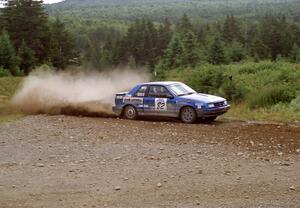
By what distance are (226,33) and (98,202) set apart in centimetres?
9557

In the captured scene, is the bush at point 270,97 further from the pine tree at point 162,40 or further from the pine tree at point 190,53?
the pine tree at point 162,40

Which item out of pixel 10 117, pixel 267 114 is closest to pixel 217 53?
pixel 267 114

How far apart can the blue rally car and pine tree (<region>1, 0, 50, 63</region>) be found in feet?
159

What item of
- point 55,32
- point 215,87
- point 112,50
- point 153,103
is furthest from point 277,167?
point 112,50

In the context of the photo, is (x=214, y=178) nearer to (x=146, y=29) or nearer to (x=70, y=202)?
(x=70, y=202)

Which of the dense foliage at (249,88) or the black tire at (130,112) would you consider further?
the dense foliage at (249,88)

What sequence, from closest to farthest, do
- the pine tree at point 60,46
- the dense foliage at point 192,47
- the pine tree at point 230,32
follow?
the pine tree at point 60,46 → the dense foliage at point 192,47 → the pine tree at point 230,32

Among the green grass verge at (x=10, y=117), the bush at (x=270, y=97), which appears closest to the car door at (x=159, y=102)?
the bush at (x=270, y=97)

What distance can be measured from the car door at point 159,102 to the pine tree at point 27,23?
4891 cm

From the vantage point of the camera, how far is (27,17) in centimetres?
6556

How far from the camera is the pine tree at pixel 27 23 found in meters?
65.3

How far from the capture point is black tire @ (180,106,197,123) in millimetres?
17237

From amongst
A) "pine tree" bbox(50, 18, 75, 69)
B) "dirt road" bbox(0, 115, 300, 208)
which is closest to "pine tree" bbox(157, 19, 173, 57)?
"pine tree" bbox(50, 18, 75, 69)

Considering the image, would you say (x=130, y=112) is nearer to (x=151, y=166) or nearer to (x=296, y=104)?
(x=296, y=104)
